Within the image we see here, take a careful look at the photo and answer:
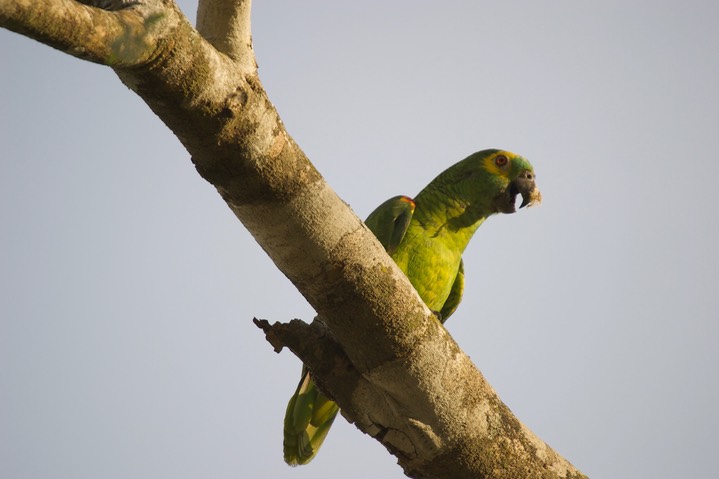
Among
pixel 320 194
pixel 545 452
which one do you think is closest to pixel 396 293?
pixel 320 194

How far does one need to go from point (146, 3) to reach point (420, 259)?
3.92 m

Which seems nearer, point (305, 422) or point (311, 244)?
point (311, 244)

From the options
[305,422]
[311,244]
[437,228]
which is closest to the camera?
[311,244]

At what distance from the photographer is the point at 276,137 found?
2.60 metres

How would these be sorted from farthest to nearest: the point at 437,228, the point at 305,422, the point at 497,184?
the point at 497,184, the point at 437,228, the point at 305,422

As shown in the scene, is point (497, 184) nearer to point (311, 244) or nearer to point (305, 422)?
point (305, 422)

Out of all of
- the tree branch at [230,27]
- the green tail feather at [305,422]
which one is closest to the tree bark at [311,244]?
the tree branch at [230,27]

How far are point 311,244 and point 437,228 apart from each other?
339 centimetres

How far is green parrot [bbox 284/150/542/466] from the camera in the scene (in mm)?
5156

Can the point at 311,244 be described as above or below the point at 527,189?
below

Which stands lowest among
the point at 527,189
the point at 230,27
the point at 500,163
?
the point at 527,189

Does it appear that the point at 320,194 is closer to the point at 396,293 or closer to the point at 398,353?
the point at 396,293

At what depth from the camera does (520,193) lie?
21.0 ft

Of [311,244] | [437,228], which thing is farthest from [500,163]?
[311,244]
